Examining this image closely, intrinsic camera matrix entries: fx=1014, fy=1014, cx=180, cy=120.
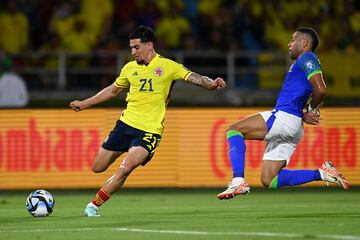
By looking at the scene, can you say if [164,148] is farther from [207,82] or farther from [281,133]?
[281,133]

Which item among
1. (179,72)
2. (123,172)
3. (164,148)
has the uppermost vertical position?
(179,72)

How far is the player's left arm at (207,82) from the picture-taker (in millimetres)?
11844

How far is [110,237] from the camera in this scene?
9.73 metres

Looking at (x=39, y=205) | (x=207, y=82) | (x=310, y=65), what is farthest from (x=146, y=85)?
(x=310, y=65)

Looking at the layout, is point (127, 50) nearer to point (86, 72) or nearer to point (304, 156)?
point (86, 72)

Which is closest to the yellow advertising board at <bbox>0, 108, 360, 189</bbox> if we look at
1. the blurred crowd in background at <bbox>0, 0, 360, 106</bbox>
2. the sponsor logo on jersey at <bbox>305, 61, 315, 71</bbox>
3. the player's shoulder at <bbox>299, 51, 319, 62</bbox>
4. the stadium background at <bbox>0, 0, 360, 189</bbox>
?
the stadium background at <bbox>0, 0, 360, 189</bbox>

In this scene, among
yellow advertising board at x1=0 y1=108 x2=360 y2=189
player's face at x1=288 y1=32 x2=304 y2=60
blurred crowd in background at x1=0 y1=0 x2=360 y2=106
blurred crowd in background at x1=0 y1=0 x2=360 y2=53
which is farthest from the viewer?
blurred crowd in background at x1=0 y1=0 x2=360 y2=53

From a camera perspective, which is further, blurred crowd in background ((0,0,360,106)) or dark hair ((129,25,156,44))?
blurred crowd in background ((0,0,360,106))

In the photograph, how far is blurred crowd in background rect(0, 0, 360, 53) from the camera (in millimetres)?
21344

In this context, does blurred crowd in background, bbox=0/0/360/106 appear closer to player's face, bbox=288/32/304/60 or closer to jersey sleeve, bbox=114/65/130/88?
jersey sleeve, bbox=114/65/130/88

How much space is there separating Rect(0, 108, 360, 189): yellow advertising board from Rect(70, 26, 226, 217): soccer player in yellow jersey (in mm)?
5343

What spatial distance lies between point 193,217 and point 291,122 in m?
1.62

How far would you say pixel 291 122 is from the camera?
11.9m

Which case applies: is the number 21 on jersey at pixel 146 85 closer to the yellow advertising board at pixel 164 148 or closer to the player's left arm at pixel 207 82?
the player's left arm at pixel 207 82
